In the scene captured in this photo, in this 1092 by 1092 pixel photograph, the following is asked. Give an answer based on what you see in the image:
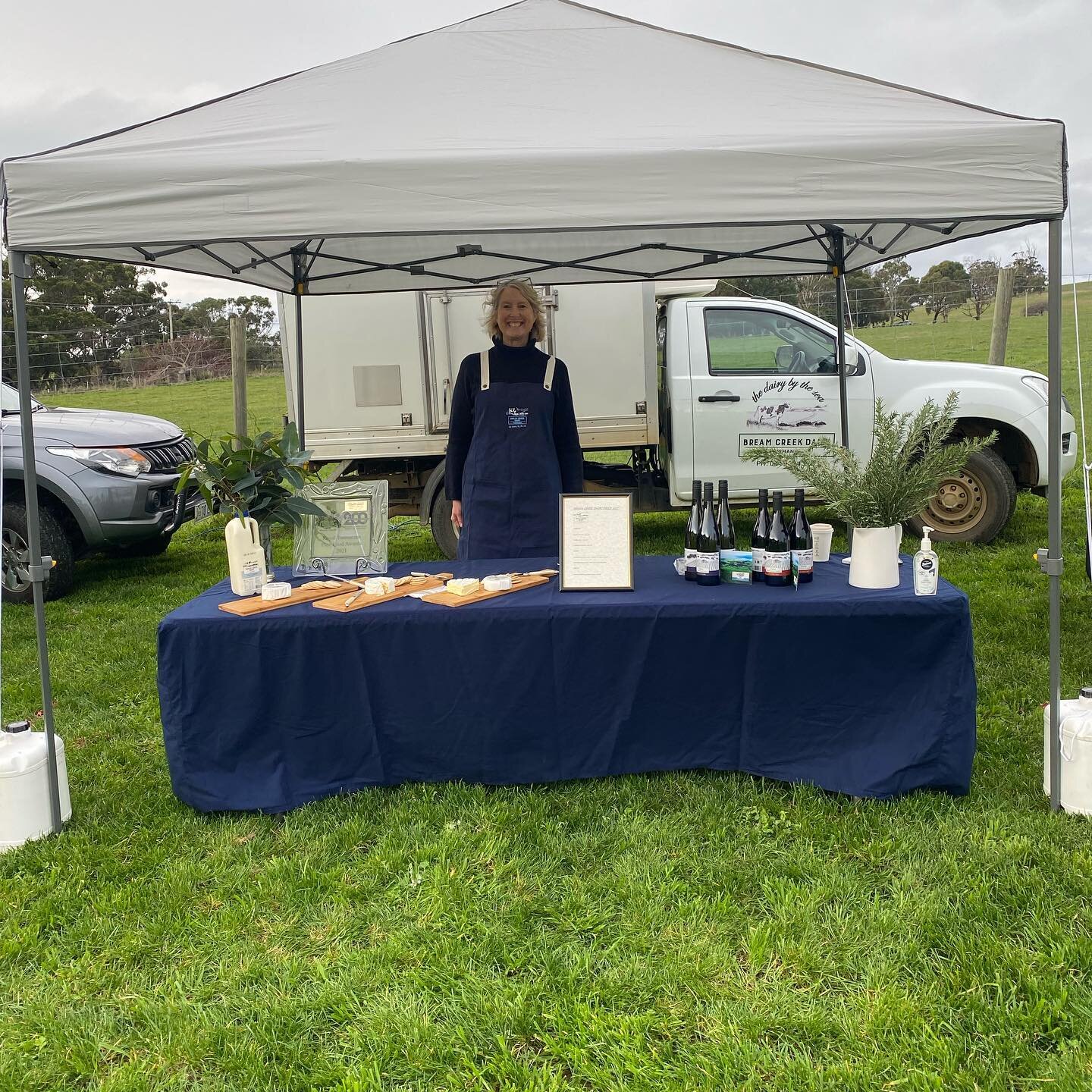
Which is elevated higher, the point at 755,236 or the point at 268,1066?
the point at 755,236

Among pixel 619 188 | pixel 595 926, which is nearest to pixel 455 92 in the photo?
pixel 619 188

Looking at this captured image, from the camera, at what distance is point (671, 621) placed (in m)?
2.83

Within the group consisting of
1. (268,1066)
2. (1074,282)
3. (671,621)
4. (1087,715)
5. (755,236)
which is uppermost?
(755,236)

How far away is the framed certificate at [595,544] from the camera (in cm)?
297

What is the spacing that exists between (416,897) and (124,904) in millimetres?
815

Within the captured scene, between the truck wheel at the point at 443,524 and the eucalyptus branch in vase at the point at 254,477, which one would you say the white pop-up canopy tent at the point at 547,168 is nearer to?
the eucalyptus branch in vase at the point at 254,477

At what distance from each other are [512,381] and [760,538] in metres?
1.26

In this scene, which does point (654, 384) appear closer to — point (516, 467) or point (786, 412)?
point (786, 412)

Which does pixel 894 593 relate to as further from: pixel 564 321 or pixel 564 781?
pixel 564 321

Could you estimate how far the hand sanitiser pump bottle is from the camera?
2760 millimetres

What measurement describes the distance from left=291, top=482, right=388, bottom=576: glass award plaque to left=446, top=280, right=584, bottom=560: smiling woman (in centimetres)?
57

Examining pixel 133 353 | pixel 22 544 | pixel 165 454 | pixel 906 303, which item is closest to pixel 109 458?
pixel 165 454

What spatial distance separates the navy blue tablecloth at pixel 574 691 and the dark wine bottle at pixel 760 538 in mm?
77

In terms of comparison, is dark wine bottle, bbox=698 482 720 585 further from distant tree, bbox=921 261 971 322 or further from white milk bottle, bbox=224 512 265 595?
distant tree, bbox=921 261 971 322
